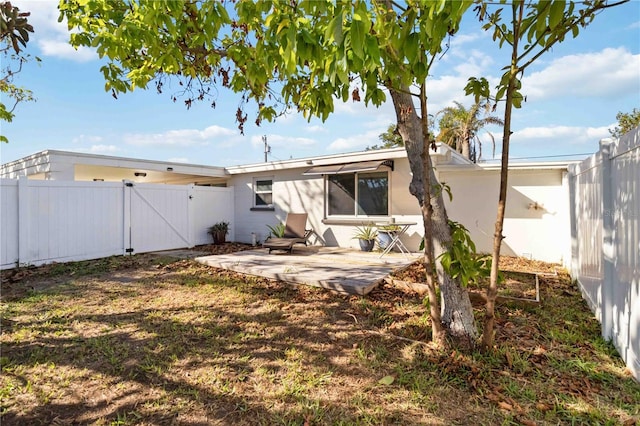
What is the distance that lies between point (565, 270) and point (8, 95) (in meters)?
16.5

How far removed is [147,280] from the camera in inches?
248

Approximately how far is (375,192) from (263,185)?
4.65m

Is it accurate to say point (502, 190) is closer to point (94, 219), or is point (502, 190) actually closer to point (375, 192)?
point (375, 192)

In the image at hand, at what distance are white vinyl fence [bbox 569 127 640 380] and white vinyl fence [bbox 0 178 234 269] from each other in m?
10.5

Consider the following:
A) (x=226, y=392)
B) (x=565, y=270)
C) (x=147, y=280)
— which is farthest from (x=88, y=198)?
(x=565, y=270)

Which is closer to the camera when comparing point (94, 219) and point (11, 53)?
point (11, 53)

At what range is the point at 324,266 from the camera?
22.4 feet

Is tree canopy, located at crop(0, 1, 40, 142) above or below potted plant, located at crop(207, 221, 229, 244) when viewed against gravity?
above

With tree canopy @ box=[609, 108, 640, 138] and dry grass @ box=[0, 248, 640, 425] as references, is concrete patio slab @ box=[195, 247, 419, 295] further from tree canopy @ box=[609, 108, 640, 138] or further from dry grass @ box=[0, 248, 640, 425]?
tree canopy @ box=[609, 108, 640, 138]

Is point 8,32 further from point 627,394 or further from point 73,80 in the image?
point 73,80

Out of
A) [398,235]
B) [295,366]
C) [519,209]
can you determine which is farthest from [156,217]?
[519,209]

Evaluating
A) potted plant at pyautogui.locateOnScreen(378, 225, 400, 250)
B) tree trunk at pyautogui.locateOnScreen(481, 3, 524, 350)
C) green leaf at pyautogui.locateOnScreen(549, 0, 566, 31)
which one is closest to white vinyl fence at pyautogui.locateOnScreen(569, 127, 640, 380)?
tree trunk at pyautogui.locateOnScreen(481, 3, 524, 350)

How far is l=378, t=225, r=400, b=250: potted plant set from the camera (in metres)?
8.11

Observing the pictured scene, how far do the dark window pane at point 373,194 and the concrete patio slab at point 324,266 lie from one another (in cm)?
139
